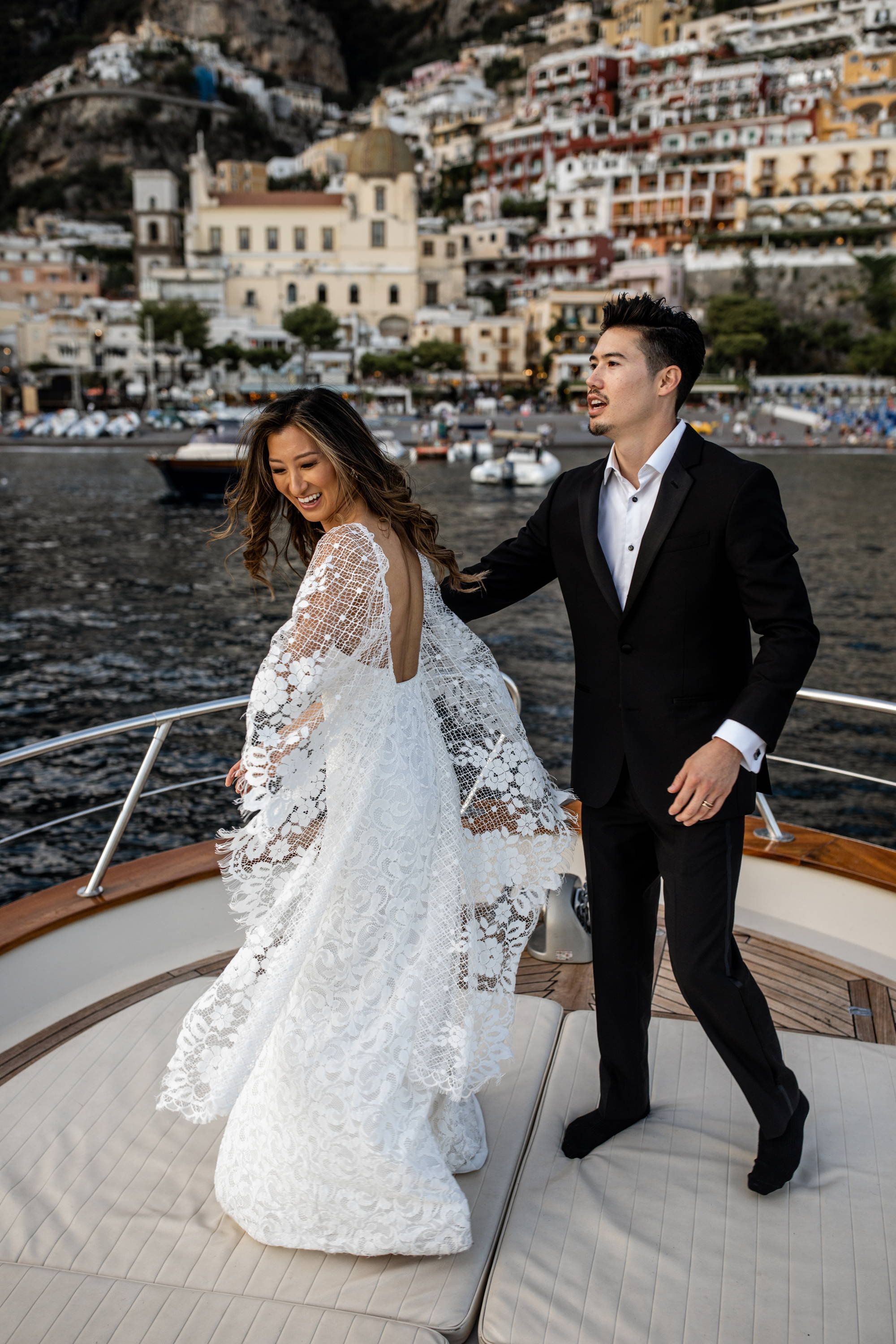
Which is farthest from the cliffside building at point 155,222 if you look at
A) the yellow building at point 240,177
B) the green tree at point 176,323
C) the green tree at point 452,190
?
the green tree at point 452,190

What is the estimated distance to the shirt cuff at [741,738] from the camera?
5.71 feet

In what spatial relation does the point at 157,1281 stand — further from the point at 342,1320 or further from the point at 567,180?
the point at 567,180

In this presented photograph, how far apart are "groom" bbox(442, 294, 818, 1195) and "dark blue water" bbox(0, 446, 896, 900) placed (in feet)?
2.22

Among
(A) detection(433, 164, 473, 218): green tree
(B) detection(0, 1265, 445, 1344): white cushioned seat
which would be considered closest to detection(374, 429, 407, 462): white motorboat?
(B) detection(0, 1265, 445, 1344): white cushioned seat

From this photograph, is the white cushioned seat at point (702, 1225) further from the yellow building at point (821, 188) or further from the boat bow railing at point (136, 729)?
the yellow building at point (821, 188)

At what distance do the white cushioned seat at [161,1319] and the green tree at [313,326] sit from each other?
203 feet

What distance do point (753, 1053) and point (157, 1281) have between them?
1110 millimetres

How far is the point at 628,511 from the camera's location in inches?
75.5

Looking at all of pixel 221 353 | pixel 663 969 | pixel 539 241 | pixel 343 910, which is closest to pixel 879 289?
pixel 539 241

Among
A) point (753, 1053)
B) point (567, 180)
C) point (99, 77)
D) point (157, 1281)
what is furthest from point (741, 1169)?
point (99, 77)

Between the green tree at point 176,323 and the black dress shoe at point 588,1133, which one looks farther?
the green tree at point 176,323

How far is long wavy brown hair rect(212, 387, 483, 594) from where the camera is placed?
1.70 metres

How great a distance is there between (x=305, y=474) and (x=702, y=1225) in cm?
150

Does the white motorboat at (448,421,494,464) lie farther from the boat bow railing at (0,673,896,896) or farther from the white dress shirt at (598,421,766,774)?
A: the white dress shirt at (598,421,766,774)
